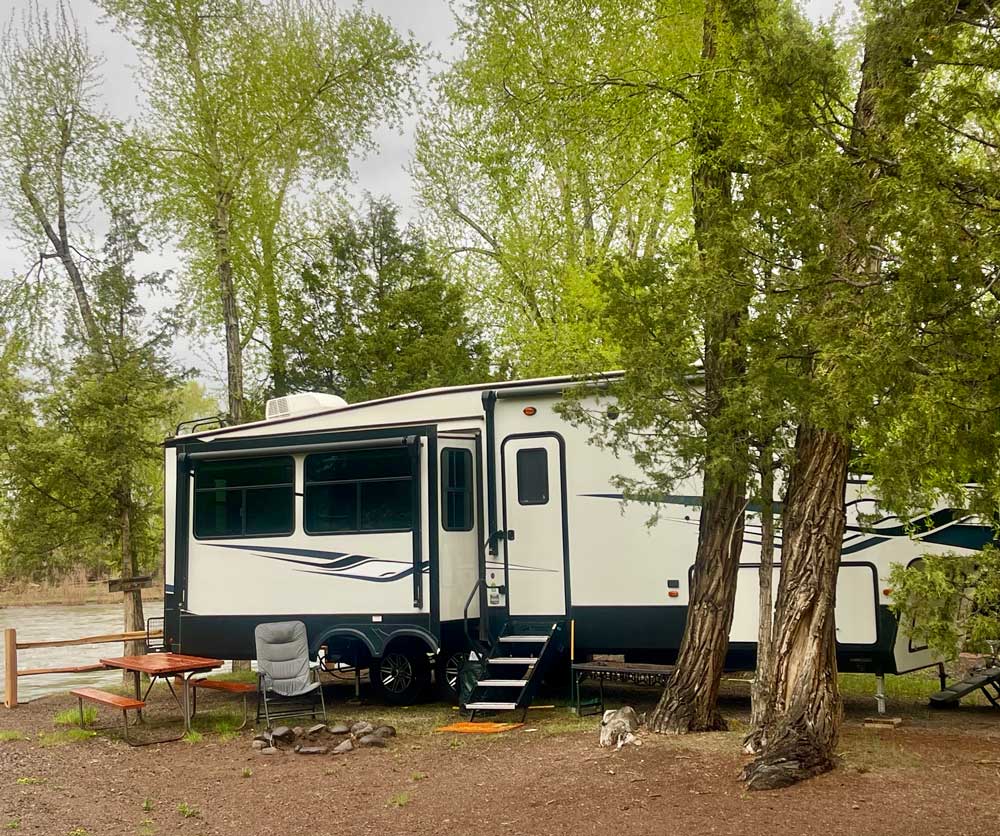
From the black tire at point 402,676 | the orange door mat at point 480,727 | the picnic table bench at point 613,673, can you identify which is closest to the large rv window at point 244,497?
the black tire at point 402,676

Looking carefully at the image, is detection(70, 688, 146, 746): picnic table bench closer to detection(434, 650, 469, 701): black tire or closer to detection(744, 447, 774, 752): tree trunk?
detection(434, 650, 469, 701): black tire

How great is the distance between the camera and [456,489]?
11.0 m

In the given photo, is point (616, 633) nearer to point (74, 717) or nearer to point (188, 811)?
point (188, 811)

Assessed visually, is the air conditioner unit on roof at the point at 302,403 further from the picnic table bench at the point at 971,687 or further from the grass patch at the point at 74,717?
the picnic table bench at the point at 971,687

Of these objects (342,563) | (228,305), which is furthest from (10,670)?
(228,305)

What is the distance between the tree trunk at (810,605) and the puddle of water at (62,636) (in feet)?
33.4

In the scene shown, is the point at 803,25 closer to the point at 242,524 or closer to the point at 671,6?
the point at 671,6

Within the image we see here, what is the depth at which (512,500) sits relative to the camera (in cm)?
1087

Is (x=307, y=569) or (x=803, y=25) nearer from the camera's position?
(x=803, y=25)

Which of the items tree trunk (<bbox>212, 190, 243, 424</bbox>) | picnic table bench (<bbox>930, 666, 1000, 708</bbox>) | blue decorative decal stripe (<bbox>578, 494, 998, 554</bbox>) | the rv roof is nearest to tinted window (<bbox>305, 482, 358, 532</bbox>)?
the rv roof

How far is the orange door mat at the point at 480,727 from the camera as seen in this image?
944 cm

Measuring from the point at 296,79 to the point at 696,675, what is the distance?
12404mm

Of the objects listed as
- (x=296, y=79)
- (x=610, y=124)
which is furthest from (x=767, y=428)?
(x=296, y=79)

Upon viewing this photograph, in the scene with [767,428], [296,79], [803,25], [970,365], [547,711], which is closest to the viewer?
[970,365]
